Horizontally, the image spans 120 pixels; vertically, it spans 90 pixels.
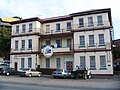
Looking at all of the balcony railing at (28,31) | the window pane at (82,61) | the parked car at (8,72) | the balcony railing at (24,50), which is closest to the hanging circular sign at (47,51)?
the balcony railing at (24,50)

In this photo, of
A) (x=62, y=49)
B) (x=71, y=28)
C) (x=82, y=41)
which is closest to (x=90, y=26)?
(x=82, y=41)

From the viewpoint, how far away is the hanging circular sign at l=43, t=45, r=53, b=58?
36.5 meters

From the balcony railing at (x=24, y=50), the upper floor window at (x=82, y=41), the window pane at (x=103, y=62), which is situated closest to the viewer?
the window pane at (x=103, y=62)

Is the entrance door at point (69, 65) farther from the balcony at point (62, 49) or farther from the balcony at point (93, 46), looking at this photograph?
the balcony at point (93, 46)

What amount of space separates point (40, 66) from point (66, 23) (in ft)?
→ 32.6

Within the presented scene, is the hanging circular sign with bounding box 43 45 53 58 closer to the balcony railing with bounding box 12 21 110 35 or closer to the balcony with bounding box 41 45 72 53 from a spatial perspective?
the balcony with bounding box 41 45 72 53

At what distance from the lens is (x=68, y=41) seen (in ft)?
124

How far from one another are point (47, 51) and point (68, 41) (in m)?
4.59

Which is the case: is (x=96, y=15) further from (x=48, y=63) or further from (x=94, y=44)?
(x=48, y=63)

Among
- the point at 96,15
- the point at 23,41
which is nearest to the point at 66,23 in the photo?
the point at 96,15

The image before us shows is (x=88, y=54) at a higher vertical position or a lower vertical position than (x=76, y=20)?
lower

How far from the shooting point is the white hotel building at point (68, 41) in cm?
3288

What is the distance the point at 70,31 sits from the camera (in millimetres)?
37344

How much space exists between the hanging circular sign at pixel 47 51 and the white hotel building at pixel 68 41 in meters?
0.76
